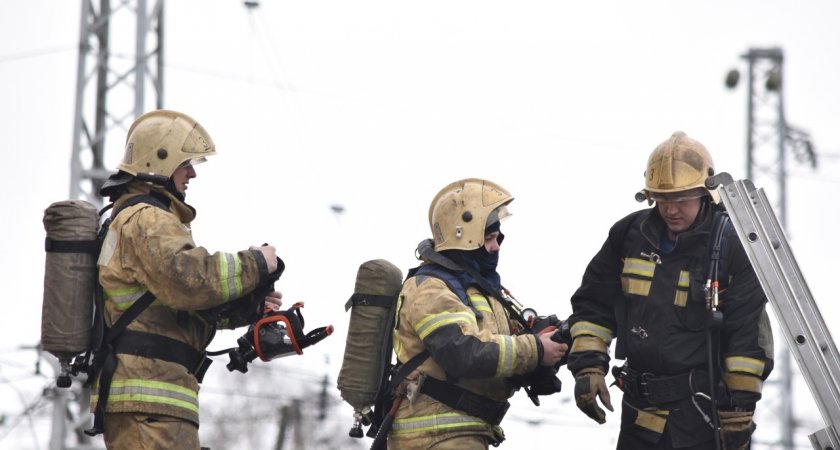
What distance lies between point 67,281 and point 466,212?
2.10 metres

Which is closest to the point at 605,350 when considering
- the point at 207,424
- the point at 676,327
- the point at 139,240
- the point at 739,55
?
the point at 676,327

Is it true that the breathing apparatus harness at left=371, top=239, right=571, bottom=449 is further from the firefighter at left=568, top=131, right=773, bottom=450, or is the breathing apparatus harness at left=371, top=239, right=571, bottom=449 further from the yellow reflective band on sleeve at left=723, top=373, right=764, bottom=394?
the yellow reflective band on sleeve at left=723, top=373, right=764, bottom=394

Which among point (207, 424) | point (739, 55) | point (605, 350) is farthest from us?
point (207, 424)

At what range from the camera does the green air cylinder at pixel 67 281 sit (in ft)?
24.5

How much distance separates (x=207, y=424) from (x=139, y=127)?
2573cm

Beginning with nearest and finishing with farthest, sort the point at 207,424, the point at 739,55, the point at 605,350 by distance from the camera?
the point at 605,350
the point at 739,55
the point at 207,424

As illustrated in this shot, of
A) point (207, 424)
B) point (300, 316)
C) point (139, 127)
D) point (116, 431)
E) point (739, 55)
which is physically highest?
point (739, 55)

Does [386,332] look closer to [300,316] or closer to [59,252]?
[300,316]

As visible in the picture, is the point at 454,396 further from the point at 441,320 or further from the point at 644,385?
the point at 644,385

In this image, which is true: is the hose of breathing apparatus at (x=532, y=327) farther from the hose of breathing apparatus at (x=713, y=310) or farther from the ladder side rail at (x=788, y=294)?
the ladder side rail at (x=788, y=294)

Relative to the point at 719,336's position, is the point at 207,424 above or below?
below

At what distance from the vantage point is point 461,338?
7.39 metres

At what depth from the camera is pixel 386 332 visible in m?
7.94

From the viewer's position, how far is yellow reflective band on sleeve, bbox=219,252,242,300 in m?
7.36
